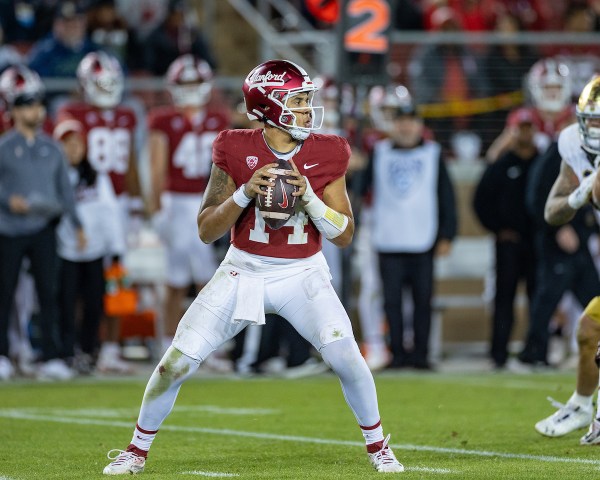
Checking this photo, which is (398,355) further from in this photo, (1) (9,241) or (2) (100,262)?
(1) (9,241)

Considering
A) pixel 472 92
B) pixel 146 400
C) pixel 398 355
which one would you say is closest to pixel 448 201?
pixel 398 355

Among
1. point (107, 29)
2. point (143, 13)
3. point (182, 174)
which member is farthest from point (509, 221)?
point (143, 13)

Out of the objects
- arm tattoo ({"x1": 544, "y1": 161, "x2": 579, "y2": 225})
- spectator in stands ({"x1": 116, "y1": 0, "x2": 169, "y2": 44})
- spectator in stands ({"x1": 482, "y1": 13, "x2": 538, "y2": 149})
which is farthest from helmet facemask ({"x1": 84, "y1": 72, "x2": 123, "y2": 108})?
arm tattoo ({"x1": 544, "y1": 161, "x2": 579, "y2": 225})

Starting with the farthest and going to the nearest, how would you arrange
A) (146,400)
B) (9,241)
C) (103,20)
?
(103,20) → (9,241) → (146,400)

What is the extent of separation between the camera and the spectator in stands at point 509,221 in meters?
11.4

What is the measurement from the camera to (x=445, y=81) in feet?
45.8

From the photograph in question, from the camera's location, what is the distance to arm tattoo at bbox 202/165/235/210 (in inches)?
235

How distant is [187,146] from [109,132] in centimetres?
64

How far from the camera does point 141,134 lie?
13.3 metres

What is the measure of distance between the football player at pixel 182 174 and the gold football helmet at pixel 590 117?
16.7 feet

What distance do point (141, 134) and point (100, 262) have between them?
247cm

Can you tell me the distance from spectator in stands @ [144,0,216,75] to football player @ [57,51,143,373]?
2855mm

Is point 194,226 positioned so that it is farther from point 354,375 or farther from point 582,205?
point 354,375

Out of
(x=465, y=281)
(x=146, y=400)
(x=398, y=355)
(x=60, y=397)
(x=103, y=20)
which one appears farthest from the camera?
(x=103, y=20)
